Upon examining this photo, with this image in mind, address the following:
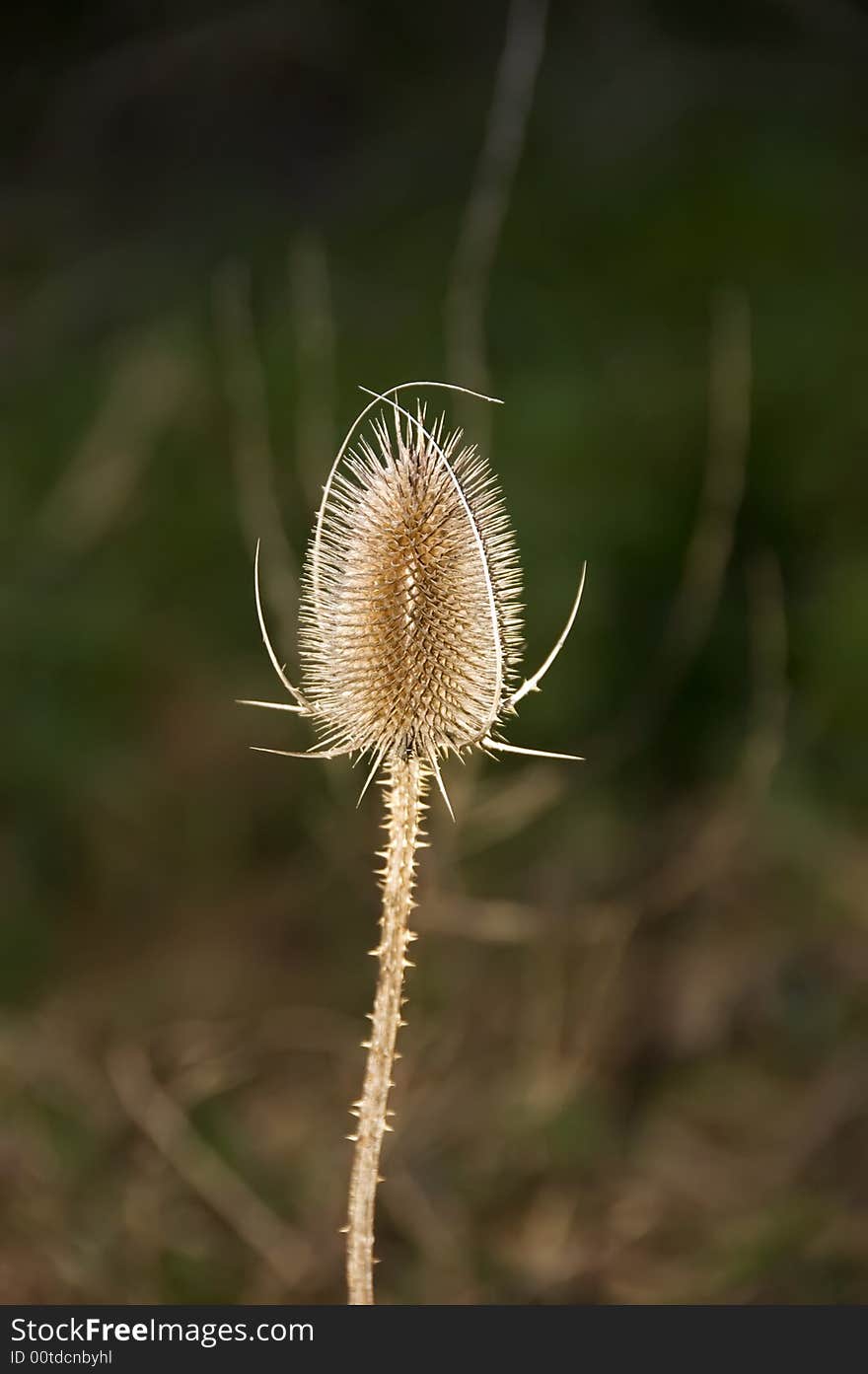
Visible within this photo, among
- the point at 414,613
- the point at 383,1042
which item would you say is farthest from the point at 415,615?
the point at 383,1042

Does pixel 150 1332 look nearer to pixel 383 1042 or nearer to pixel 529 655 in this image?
pixel 383 1042

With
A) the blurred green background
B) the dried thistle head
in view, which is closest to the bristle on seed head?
the dried thistle head

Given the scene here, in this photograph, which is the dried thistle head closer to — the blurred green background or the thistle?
the thistle

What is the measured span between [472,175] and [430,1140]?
220cm

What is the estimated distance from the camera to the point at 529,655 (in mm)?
2199

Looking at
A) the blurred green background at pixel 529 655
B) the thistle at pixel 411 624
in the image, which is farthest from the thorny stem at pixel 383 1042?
the blurred green background at pixel 529 655

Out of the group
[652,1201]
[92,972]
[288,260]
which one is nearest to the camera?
[652,1201]

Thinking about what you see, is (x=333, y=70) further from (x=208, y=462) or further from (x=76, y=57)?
(x=208, y=462)

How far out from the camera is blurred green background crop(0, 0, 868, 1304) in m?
1.67

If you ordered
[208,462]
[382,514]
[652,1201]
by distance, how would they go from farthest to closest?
1. [208,462]
2. [652,1201]
3. [382,514]

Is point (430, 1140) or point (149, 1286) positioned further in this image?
point (430, 1140)

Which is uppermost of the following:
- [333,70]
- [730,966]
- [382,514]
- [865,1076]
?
[333,70]

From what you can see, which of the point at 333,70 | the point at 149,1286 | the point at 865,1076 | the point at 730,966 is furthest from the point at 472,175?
the point at 149,1286

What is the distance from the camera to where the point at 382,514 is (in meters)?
0.78
